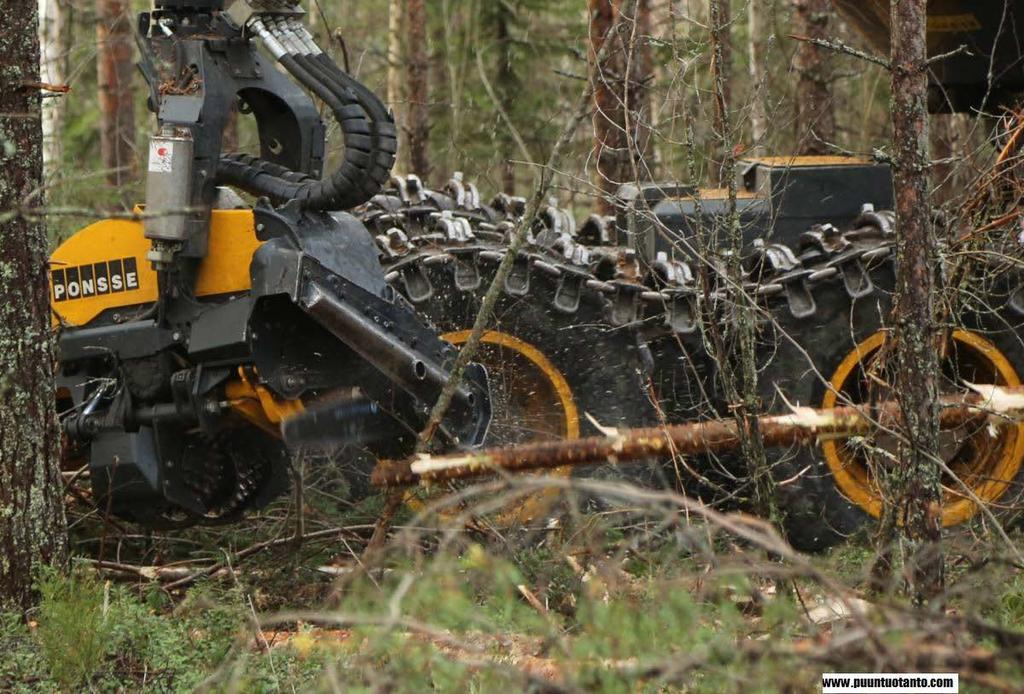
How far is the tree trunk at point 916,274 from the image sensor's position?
5562mm

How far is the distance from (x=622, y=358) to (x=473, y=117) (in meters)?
7.91

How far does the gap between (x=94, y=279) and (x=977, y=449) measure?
482 centimetres

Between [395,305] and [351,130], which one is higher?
[351,130]

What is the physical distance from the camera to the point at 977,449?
27.8 ft

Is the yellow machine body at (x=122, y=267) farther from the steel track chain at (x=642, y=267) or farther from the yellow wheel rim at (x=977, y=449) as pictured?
the yellow wheel rim at (x=977, y=449)

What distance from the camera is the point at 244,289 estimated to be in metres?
7.05

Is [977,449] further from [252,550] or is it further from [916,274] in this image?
[252,550]

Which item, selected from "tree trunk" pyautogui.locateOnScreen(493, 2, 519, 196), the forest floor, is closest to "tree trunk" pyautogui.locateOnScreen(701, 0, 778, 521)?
the forest floor

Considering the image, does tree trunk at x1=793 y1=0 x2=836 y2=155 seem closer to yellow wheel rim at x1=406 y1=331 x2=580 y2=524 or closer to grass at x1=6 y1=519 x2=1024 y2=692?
yellow wheel rim at x1=406 y1=331 x2=580 y2=524

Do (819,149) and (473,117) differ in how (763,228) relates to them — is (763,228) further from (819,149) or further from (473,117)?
(473,117)

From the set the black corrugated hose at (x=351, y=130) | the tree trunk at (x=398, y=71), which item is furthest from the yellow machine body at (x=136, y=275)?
the tree trunk at (x=398, y=71)

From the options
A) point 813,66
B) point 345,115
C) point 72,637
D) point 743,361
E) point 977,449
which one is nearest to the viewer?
point 72,637

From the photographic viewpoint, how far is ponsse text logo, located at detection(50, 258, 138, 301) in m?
7.51

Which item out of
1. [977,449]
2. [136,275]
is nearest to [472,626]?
[136,275]
